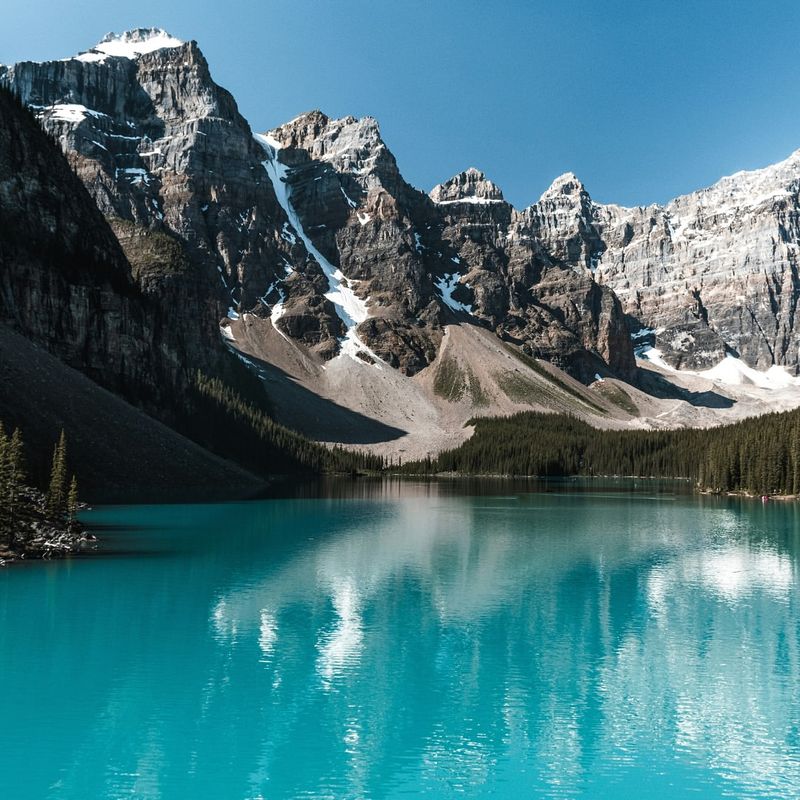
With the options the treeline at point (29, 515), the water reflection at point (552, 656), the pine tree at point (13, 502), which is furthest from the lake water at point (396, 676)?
the pine tree at point (13, 502)

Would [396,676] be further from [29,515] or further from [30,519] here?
[29,515]

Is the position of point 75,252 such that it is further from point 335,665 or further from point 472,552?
point 335,665

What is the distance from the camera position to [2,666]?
91.0ft

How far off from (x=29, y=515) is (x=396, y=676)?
37.8 m

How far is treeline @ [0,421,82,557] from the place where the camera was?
49.9 metres

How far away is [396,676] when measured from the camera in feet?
91.8

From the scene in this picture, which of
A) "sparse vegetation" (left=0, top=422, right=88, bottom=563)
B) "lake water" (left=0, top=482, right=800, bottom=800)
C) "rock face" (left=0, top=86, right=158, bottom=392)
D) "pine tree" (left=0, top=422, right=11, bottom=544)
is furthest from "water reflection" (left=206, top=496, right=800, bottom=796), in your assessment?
"rock face" (left=0, top=86, right=158, bottom=392)

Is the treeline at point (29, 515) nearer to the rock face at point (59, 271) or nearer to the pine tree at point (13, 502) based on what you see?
the pine tree at point (13, 502)

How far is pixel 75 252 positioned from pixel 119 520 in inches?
3750

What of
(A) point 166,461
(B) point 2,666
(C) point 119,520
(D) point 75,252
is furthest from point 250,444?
(B) point 2,666

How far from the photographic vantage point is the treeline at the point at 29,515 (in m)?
49.9

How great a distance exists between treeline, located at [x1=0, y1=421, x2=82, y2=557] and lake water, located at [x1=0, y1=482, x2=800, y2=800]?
3.54 m

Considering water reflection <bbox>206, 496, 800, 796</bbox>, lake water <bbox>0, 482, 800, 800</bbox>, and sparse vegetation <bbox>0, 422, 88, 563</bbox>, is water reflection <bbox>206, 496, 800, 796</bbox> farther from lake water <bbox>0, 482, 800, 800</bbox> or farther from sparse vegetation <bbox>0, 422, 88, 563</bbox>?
sparse vegetation <bbox>0, 422, 88, 563</bbox>

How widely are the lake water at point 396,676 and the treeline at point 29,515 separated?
3.54 meters
